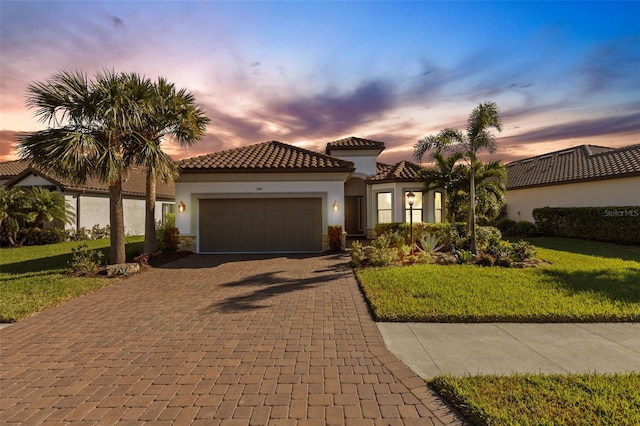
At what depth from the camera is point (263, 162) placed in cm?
1438

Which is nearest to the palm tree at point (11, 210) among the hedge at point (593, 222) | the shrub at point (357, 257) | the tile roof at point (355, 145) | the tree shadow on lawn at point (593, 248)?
the tile roof at point (355, 145)

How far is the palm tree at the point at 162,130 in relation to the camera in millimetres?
10695

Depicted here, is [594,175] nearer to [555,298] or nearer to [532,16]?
[532,16]

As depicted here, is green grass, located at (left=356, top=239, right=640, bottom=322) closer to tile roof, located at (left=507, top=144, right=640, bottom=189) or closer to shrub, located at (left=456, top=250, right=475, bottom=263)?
shrub, located at (left=456, top=250, right=475, bottom=263)

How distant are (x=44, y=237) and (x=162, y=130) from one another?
12.4 meters

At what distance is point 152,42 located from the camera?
9195 millimetres

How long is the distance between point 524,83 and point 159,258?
584 inches

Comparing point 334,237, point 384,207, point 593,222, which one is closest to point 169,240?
point 334,237

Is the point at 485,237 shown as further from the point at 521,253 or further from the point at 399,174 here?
the point at 399,174

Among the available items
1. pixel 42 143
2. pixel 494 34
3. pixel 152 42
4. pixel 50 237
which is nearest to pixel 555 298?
pixel 494 34

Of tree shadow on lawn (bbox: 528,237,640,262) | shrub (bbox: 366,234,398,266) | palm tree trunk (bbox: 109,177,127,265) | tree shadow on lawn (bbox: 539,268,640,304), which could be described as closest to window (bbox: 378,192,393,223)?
tree shadow on lawn (bbox: 528,237,640,262)

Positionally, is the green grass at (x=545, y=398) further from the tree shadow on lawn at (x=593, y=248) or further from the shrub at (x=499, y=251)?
the tree shadow on lawn at (x=593, y=248)

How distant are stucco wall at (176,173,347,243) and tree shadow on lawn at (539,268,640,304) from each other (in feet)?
26.5

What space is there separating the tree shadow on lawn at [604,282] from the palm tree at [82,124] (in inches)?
504
